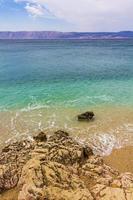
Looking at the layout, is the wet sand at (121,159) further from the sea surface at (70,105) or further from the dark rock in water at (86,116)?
the dark rock in water at (86,116)

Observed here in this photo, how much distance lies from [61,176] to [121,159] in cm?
837

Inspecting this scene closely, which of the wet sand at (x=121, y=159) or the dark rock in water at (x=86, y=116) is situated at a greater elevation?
the dark rock in water at (x=86, y=116)

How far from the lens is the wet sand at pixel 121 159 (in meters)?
18.7

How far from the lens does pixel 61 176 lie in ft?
42.5

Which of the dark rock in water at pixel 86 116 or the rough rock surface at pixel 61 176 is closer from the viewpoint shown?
the rough rock surface at pixel 61 176

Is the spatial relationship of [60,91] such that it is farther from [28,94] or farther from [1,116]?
[1,116]

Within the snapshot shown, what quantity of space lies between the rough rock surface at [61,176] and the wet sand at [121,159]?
2.47 meters

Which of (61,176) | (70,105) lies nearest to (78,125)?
(70,105)

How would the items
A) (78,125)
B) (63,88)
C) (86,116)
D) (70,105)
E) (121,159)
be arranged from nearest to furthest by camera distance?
(121,159), (78,125), (86,116), (70,105), (63,88)

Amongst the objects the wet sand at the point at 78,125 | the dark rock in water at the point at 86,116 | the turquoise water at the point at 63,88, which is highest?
the turquoise water at the point at 63,88

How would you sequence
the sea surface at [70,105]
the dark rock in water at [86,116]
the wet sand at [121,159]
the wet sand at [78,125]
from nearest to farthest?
the wet sand at [121,159]
the wet sand at [78,125]
the sea surface at [70,105]
the dark rock in water at [86,116]

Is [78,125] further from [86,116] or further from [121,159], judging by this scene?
[121,159]

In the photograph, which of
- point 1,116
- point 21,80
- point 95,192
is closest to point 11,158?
point 95,192

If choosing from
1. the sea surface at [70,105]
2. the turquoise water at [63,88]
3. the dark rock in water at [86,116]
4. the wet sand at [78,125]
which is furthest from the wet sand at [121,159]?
the turquoise water at [63,88]
